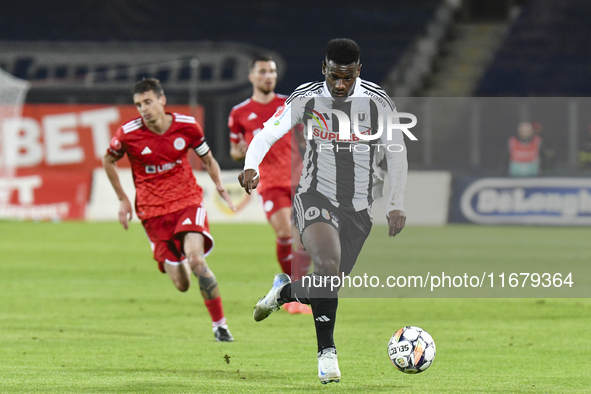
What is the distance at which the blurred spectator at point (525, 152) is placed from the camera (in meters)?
20.8

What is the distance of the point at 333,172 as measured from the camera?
572 centimetres

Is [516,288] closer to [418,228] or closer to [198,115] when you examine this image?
[418,228]

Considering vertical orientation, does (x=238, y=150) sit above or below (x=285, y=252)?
above

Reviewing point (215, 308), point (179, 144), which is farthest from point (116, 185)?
point (215, 308)

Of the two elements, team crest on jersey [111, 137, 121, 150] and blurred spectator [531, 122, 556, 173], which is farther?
blurred spectator [531, 122, 556, 173]

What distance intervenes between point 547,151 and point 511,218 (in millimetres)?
2009

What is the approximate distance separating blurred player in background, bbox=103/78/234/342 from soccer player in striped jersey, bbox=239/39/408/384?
6.45ft

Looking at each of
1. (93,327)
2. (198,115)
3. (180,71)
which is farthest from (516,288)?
(180,71)

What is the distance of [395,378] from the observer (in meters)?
5.66

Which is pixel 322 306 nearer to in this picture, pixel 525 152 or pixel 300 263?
pixel 300 263

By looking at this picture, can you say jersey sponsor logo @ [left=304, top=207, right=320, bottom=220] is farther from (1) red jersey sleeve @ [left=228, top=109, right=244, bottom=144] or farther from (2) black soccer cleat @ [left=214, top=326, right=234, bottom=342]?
(1) red jersey sleeve @ [left=228, top=109, right=244, bottom=144]

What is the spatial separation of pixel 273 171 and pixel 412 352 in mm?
4216

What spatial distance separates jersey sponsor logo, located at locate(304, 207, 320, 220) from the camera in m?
5.63

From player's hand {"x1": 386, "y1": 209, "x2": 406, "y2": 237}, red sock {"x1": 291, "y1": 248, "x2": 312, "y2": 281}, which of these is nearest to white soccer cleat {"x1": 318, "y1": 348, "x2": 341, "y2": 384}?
player's hand {"x1": 386, "y1": 209, "x2": 406, "y2": 237}
